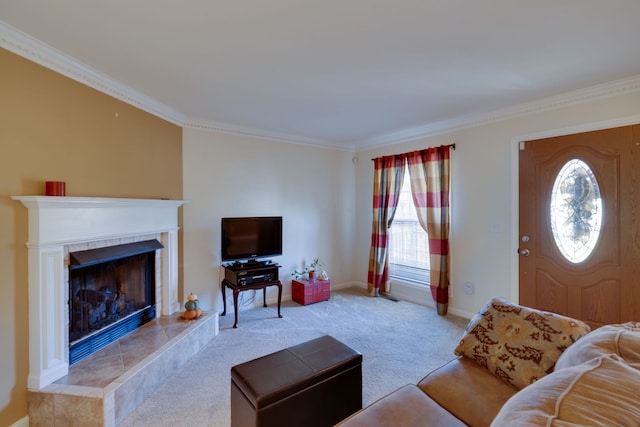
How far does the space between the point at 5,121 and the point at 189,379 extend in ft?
7.05

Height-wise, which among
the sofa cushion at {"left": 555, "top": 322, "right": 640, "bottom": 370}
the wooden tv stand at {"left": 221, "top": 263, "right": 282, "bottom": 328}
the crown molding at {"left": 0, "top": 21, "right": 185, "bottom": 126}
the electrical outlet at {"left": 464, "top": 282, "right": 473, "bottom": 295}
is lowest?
the electrical outlet at {"left": 464, "top": 282, "right": 473, "bottom": 295}

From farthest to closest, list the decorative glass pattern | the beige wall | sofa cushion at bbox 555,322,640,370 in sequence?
the decorative glass pattern, the beige wall, sofa cushion at bbox 555,322,640,370

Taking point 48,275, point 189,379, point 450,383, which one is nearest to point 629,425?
point 450,383

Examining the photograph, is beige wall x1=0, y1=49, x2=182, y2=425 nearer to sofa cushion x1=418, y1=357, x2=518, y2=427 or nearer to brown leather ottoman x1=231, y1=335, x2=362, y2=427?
brown leather ottoman x1=231, y1=335, x2=362, y2=427

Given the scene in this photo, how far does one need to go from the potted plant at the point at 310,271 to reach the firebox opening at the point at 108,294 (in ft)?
6.36

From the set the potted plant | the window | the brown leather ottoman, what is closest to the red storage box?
the potted plant

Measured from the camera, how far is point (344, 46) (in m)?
1.96

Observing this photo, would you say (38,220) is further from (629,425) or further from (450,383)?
(629,425)

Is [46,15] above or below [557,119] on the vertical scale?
above

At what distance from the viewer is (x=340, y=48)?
1.99 metres

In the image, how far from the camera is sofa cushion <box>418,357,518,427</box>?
130 centimetres

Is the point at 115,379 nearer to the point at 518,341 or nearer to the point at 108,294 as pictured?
the point at 108,294

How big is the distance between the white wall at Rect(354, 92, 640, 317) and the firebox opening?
3.45m

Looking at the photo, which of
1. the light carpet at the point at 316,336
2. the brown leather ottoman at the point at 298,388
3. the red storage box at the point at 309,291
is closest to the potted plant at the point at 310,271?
the red storage box at the point at 309,291
